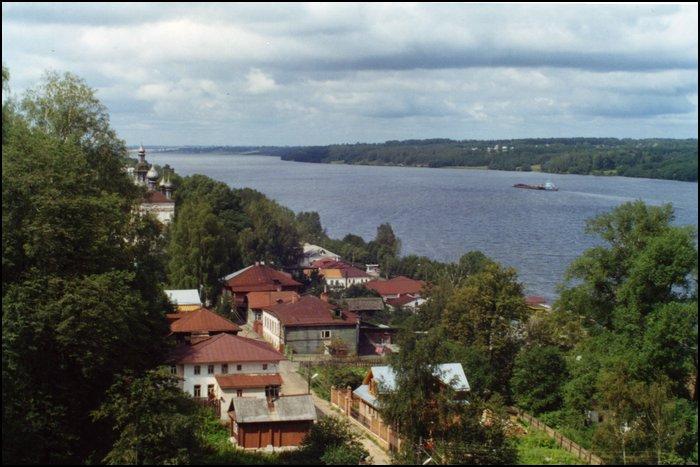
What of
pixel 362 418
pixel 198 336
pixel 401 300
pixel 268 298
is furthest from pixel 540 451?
pixel 401 300

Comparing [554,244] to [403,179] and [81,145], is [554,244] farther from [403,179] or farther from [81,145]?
[403,179]

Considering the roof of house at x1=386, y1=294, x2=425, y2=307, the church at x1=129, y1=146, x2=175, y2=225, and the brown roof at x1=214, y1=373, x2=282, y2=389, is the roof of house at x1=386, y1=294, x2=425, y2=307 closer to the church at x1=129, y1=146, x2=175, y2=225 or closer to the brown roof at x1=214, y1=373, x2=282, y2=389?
the church at x1=129, y1=146, x2=175, y2=225

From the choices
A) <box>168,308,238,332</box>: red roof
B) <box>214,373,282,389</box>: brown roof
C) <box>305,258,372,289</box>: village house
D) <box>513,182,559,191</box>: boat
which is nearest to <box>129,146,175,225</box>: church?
<box>305,258,372,289</box>: village house

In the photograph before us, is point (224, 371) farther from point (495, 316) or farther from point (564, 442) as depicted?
point (564, 442)

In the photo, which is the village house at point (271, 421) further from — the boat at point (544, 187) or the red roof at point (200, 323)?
the boat at point (544, 187)

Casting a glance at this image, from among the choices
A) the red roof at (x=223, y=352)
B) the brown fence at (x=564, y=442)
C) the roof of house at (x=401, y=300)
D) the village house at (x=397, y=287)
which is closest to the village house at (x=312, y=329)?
the red roof at (x=223, y=352)

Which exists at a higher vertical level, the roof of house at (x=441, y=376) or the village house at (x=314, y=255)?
the roof of house at (x=441, y=376)
